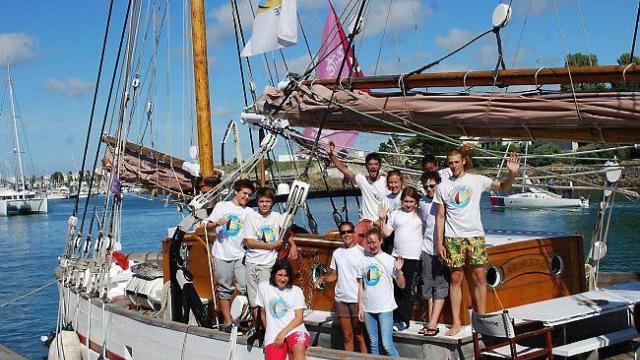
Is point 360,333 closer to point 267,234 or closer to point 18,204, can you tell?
point 267,234

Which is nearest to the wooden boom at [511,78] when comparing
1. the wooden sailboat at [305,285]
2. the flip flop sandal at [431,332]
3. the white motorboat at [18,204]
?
the wooden sailboat at [305,285]

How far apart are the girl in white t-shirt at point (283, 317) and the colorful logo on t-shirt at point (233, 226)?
1576 millimetres

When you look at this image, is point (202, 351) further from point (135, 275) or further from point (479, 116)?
point (479, 116)

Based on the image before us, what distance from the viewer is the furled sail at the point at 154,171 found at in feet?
45.5

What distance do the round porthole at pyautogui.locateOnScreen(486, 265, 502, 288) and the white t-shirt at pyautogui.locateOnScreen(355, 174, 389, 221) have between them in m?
1.31

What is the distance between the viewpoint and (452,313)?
791 cm

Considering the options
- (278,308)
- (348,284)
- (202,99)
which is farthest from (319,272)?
(202,99)

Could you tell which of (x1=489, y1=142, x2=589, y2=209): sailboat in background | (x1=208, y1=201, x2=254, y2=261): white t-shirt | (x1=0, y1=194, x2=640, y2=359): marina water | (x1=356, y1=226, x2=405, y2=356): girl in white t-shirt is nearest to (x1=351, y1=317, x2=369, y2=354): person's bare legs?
(x1=356, y1=226, x2=405, y2=356): girl in white t-shirt

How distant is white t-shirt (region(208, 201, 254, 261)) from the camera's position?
8.81 meters

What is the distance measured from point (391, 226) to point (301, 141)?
220cm

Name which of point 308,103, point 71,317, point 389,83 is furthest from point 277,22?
point 71,317

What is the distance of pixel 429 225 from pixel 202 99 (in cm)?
597

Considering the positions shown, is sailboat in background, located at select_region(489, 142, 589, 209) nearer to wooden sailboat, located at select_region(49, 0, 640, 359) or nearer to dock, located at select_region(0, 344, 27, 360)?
dock, located at select_region(0, 344, 27, 360)

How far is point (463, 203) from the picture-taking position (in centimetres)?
753
